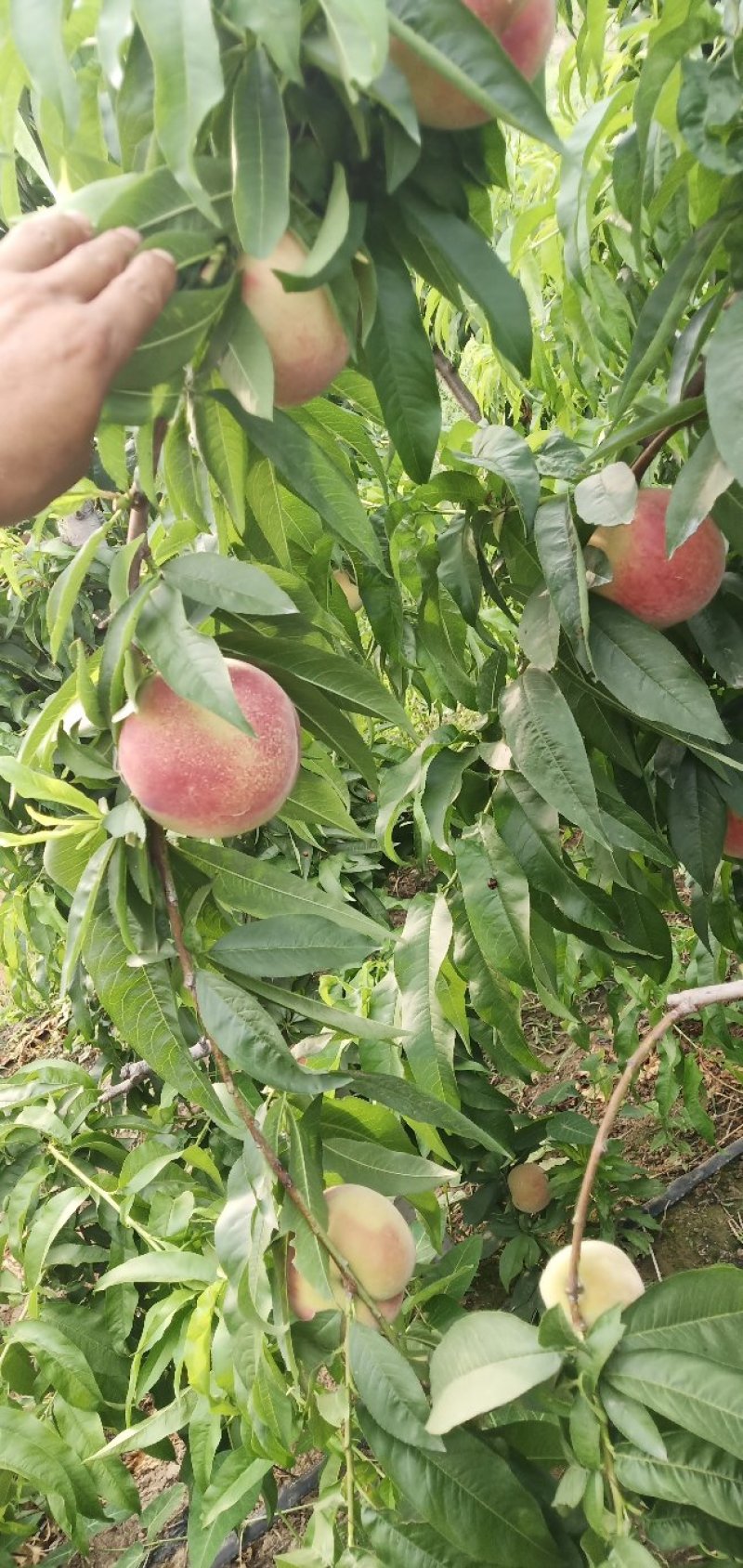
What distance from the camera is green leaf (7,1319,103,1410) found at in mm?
1028

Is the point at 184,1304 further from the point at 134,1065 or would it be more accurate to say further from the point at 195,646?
the point at 195,646

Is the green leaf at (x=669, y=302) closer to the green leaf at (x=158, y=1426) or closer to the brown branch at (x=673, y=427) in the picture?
the brown branch at (x=673, y=427)

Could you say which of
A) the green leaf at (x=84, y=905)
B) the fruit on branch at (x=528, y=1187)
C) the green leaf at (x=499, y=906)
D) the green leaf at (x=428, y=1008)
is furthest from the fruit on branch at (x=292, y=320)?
the fruit on branch at (x=528, y=1187)

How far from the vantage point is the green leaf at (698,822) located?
814mm

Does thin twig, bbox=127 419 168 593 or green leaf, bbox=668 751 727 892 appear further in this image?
green leaf, bbox=668 751 727 892

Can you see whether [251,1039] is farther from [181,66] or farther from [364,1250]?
[181,66]

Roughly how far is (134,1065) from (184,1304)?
1.78ft

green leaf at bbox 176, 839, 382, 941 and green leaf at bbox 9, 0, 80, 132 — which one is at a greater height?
green leaf at bbox 9, 0, 80, 132

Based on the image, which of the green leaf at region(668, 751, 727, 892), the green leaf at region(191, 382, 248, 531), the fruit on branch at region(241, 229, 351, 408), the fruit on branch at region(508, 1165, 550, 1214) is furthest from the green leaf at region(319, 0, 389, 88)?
the fruit on branch at region(508, 1165, 550, 1214)

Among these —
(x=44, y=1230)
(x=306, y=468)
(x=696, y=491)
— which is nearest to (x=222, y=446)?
(x=306, y=468)

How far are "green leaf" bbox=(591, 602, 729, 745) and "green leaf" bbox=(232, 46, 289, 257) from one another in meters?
0.38

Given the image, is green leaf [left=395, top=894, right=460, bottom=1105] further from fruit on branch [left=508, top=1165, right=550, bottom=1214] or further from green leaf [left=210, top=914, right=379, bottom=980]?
fruit on branch [left=508, top=1165, right=550, bottom=1214]

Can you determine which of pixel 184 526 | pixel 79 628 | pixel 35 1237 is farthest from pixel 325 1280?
pixel 79 628

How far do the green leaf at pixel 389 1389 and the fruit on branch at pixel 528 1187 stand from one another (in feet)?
4.36
